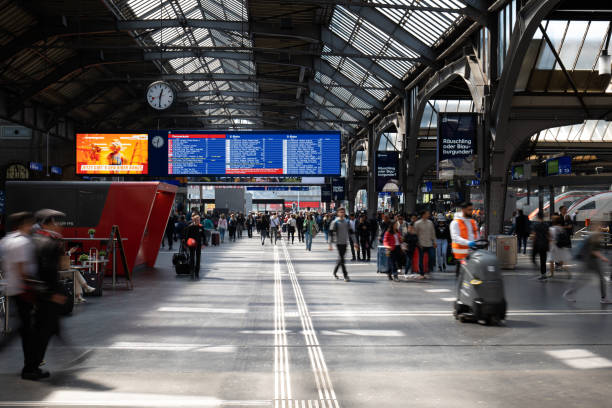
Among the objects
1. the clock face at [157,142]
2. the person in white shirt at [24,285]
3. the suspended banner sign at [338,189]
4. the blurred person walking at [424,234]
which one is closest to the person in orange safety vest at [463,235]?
the blurred person walking at [424,234]

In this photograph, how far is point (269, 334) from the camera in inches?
317

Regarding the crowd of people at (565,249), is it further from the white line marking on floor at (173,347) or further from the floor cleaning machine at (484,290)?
the white line marking on floor at (173,347)

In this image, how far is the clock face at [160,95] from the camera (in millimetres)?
24438

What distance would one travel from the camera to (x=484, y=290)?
27.8ft

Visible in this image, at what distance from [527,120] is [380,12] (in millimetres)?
6897

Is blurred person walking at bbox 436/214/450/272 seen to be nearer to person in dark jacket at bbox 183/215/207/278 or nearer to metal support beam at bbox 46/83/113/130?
person in dark jacket at bbox 183/215/207/278

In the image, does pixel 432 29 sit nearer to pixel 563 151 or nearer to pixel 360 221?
pixel 360 221

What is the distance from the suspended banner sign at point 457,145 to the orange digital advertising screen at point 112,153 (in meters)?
11.5

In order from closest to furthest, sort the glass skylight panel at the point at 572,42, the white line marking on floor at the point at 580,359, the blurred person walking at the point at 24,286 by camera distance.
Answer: the blurred person walking at the point at 24,286 → the white line marking on floor at the point at 580,359 → the glass skylight panel at the point at 572,42

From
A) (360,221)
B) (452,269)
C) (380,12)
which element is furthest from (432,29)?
(452,269)

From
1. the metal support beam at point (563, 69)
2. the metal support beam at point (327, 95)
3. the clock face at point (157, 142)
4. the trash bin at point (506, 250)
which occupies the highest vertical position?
the metal support beam at point (327, 95)

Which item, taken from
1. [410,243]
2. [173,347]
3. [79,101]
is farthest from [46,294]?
[79,101]

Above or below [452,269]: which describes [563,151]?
above

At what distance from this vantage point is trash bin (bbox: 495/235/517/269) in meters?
17.5
